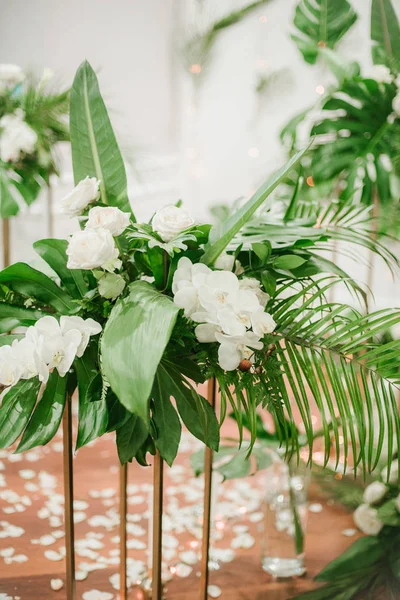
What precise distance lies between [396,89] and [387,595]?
125cm

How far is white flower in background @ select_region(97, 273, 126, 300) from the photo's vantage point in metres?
0.81

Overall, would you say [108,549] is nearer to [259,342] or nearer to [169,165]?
[259,342]

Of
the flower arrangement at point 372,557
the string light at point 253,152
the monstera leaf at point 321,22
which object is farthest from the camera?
the string light at point 253,152

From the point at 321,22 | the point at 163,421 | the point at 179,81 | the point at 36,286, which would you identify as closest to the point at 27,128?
the point at 321,22

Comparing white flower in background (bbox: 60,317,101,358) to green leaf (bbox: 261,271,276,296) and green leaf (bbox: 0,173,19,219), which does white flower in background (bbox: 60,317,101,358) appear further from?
green leaf (bbox: 0,173,19,219)

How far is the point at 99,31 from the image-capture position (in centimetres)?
331

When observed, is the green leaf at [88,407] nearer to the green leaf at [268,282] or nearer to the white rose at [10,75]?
the green leaf at [268,282]

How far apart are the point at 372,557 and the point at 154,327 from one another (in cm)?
101

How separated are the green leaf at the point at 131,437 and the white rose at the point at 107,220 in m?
0.26

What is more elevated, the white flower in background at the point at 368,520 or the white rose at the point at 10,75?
the white rose at the point at 10,75

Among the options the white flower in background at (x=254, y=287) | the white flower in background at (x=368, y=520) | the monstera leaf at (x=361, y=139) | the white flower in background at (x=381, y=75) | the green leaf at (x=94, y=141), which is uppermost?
the white flower in background at (x=381, y=75)

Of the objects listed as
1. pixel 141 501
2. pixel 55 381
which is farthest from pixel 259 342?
pixel 141 501

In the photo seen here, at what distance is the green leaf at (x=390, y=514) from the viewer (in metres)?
1.44

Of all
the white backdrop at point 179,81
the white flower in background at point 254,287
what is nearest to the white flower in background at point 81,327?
the white flower in background at point 254,287
